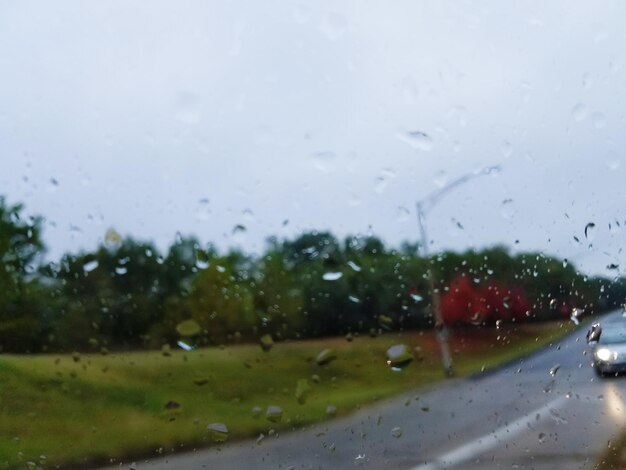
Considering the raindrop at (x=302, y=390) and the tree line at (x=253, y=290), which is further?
the tree line at (x=253, y=290)

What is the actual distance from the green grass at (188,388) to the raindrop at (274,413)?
0.04 metres

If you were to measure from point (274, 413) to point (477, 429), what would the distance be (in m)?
1.40

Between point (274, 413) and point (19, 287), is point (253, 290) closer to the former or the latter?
point (274, 413)

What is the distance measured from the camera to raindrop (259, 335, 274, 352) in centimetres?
714

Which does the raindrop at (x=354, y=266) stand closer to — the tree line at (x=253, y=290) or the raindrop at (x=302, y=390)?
the tree line at (x=253, y=290)

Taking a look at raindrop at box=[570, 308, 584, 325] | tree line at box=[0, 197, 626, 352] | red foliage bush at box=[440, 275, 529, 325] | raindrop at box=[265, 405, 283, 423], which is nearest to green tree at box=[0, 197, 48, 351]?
tree line at box=[0, 197, 626, 352]

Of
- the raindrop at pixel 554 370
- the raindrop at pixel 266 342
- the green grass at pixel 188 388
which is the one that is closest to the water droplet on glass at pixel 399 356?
the green grass at pixel 188 388

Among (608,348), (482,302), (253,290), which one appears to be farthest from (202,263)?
(608,348)

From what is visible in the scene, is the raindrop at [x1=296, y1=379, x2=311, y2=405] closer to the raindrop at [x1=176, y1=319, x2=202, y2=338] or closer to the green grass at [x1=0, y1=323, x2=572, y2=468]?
the green grass at [x1=0, y1=323, x2=572, y2=468]

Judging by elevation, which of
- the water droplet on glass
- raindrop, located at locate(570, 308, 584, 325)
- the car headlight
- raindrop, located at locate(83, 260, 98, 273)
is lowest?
the car headlight

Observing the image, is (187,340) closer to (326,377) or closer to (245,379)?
(245,379)

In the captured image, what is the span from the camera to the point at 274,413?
6820 millimetres

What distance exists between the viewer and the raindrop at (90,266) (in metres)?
7.53

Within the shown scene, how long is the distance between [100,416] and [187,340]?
78 cm
